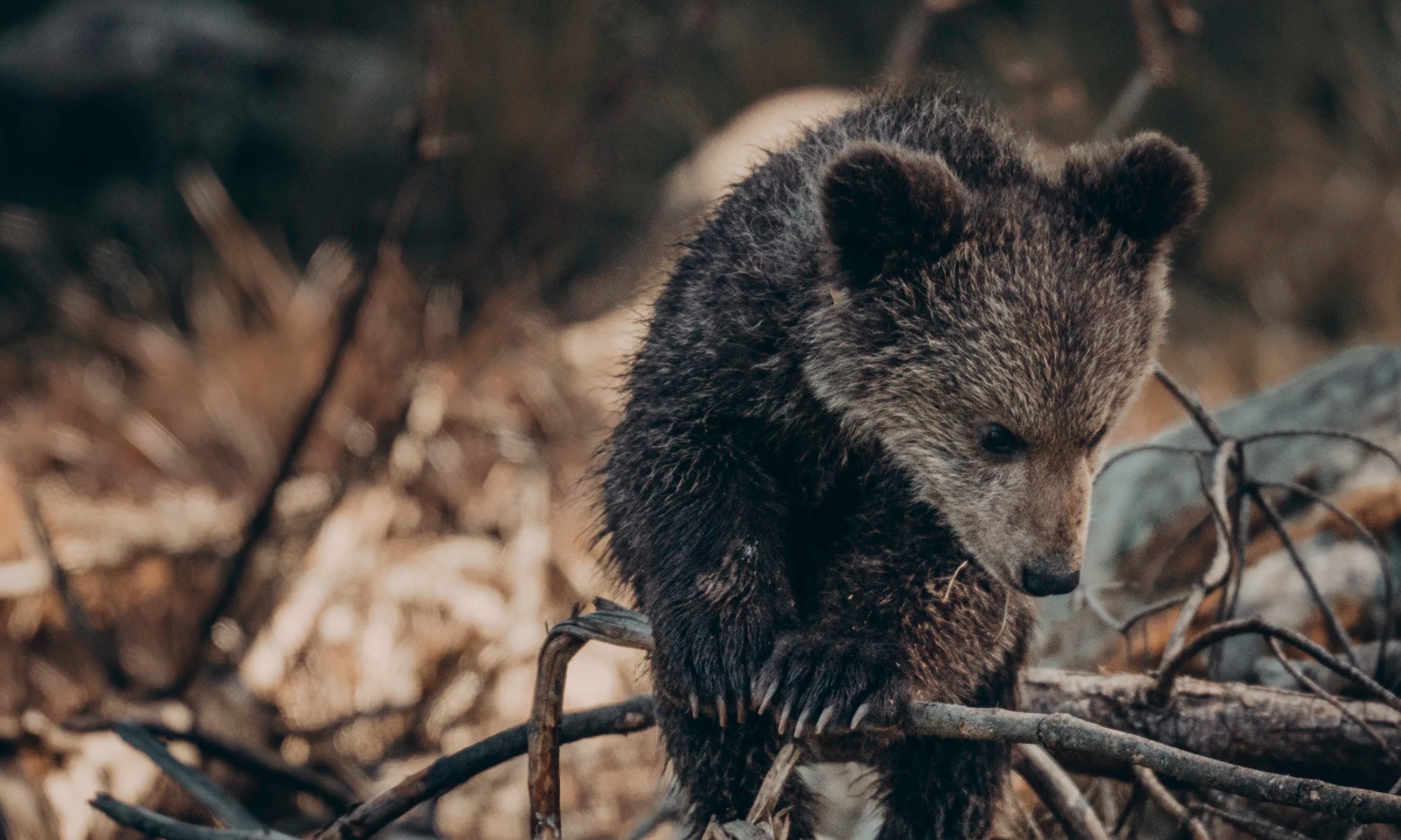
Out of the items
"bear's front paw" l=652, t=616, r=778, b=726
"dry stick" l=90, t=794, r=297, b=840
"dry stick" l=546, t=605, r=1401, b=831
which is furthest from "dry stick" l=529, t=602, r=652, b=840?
"dry stick" l=90, t=794, r=297, b=840

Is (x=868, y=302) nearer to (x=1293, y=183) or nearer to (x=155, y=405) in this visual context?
(x=155, y=405)

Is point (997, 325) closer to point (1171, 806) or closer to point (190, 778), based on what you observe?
point (1171, 806)

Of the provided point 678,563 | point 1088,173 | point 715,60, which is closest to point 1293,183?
point 715,60

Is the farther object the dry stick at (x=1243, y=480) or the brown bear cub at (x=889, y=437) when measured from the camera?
the dry stick at (x=1243, y=480)

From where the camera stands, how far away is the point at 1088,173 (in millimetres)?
2760

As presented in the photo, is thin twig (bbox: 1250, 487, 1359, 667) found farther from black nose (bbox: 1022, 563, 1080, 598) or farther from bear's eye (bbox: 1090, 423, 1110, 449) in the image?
black nose (bbox: 1022, 563, 1080, 598)

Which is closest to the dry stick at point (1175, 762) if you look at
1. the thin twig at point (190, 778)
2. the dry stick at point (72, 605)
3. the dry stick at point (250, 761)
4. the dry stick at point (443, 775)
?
the dry stick at point (443, 775)

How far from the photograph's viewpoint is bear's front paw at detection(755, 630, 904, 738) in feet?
7.42

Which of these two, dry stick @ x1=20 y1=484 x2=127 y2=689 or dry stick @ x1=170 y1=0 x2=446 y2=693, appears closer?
dry stick @ x1=20 y1=484 x2=127 y2=689

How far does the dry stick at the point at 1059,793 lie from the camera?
2.61 m

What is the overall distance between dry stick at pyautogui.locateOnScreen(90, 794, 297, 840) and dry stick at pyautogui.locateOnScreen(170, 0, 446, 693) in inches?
77.1

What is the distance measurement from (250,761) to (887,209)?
243 cm

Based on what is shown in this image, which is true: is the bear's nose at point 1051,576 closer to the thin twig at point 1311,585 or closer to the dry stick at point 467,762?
the dry stick at point 467,762

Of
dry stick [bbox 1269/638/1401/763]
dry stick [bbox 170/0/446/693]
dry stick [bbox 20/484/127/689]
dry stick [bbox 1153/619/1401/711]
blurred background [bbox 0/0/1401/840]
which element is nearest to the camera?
dry stick [bbox 1153/619/1401/711]
